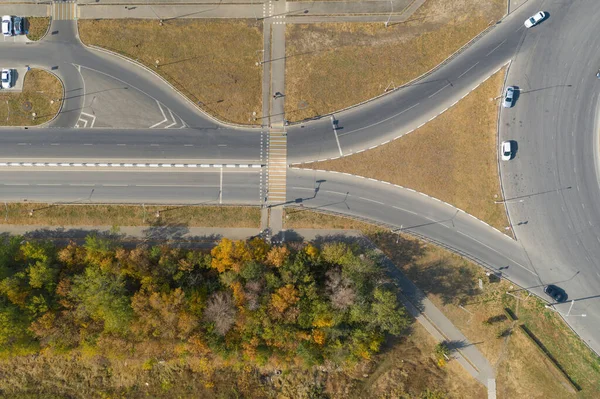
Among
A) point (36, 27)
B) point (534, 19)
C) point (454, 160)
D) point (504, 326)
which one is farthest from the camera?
point (36, 27)

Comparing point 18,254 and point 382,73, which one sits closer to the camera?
point 18,254

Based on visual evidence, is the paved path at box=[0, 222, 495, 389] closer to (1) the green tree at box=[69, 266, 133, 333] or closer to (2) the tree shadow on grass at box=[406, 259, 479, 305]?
(2) the tree shadow on grass at box=[406, 259, 479, 305]

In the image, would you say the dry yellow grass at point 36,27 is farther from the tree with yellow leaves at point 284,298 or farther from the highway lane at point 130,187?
the tree with yellow leaves at point 284,298

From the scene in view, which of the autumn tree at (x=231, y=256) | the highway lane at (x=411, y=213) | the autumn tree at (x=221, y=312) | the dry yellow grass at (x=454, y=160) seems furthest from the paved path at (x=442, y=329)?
the autumn tree at (x=221, y=312)

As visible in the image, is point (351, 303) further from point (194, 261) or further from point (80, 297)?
point (80, 297)

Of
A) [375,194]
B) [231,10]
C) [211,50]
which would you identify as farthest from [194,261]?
[231,10]

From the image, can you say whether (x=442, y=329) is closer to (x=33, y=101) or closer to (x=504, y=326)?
(x=504, y=326)

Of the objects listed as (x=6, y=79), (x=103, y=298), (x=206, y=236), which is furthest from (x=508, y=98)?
(x=6, y=79)
